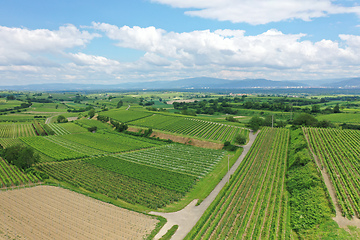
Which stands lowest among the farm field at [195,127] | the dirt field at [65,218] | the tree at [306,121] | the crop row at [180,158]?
the dirt field at [65,218]

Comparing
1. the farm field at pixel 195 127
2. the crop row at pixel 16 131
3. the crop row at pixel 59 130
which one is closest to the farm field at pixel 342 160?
the farm field at pixel 195 127

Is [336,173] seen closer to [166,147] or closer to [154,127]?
[166,147]

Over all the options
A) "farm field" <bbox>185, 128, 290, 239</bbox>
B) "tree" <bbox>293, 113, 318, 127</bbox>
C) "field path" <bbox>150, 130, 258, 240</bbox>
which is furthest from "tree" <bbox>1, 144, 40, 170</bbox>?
"tree" <bbox>293, 113, 318, 127</bbox>

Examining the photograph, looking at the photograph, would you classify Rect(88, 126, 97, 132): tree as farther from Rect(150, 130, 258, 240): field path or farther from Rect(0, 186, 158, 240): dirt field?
Rect(150, 130, 258, 240): field path

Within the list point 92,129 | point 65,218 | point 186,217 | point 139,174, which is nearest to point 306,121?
point 139,174

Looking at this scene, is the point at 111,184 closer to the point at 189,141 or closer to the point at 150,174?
the point at 150,174

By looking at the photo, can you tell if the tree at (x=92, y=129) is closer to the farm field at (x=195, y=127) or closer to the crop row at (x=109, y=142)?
the crop row at (x=109, y=142)
